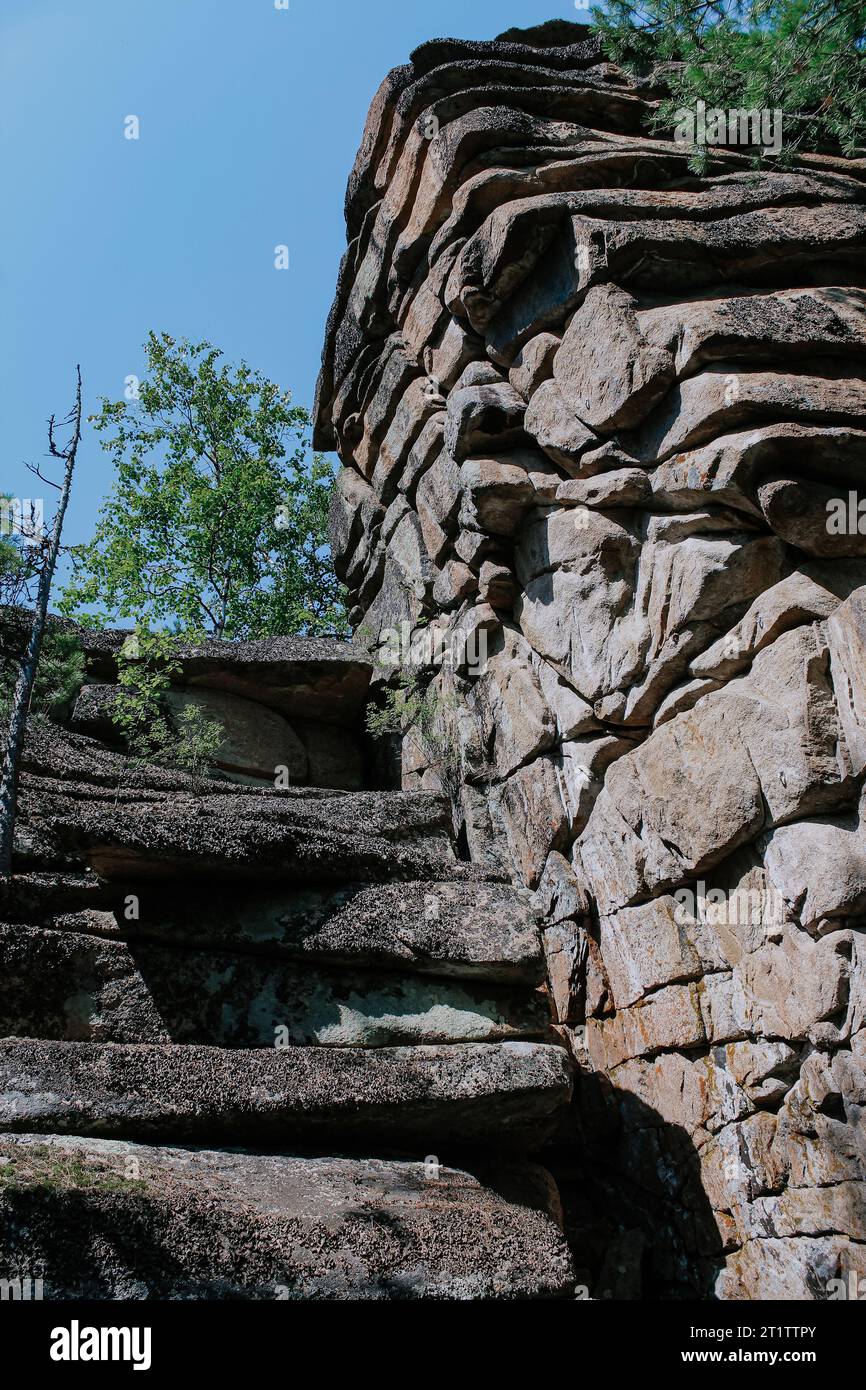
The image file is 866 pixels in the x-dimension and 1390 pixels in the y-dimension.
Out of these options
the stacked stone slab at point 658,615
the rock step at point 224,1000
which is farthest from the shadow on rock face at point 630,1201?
the rock step at point 224,1000

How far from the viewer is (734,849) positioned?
28.1 feet

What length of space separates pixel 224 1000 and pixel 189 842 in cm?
108

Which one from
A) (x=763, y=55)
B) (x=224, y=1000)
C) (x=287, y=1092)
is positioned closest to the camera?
(x=287, y=1092)

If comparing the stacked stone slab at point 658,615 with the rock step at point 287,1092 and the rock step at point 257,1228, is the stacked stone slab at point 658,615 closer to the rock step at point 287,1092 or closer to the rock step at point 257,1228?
the rock step at point 287,1092

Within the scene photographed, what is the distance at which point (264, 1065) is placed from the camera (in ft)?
20.6

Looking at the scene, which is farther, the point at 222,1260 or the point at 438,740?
the point at 438,740

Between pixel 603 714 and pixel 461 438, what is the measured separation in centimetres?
371

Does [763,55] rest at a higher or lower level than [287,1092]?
higher

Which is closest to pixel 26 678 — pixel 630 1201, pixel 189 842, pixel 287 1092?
pixel 189 842

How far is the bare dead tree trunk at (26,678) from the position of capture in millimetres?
7316

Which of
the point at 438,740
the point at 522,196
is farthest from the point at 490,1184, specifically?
the point at 522,196

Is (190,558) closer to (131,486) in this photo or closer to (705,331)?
(131,486)

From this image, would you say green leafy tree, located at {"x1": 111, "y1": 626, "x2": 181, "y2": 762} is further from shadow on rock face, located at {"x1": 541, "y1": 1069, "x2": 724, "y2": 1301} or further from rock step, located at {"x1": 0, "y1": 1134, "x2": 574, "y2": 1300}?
rock step, located at {"x1": 0, "y1": 1134, "x2": 574, "y2": 1300}

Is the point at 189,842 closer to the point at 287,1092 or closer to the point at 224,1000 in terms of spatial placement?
the point at 224,1000
